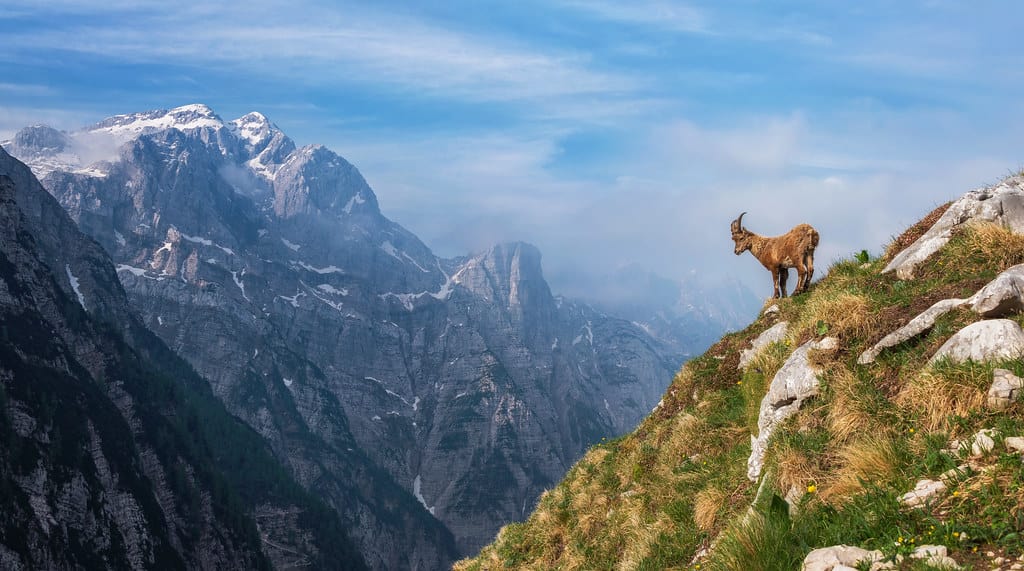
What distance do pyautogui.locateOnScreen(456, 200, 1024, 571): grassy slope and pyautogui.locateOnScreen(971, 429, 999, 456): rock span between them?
0.39 feet

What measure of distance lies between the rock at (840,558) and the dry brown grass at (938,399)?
2.58 meters

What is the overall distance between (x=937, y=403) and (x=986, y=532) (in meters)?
2.59

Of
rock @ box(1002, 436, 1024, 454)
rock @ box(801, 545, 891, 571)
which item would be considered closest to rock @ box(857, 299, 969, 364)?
rock @ box(1002, 436, 1024, 454)

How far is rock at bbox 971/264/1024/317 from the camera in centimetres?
995

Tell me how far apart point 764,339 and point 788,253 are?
4.84 meters

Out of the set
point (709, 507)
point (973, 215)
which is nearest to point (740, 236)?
point (973, 215)

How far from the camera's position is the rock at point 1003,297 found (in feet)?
32.6

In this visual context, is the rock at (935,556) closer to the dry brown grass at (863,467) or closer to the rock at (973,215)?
the dry brown grass at (863,467)

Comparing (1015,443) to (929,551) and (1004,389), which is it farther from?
(929,551)

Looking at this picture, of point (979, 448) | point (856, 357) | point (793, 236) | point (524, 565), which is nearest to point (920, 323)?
point (856, 357)

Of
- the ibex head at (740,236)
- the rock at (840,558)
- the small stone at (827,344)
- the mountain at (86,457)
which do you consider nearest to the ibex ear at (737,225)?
the ibex head at (740,236)

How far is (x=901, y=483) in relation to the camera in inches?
319

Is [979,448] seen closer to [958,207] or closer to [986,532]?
[986,532]

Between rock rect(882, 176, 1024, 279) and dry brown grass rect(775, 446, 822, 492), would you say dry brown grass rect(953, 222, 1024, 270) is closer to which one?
rock rect(882, 176, 1024, 279)
